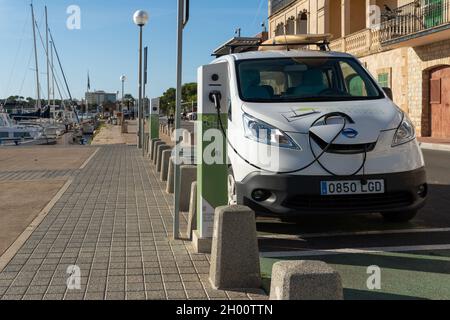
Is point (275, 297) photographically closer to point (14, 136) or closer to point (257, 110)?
point (257, 110)

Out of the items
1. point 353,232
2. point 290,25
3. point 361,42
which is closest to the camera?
point 353,232

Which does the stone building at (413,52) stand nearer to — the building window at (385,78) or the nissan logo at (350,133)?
the building window at (385,78)

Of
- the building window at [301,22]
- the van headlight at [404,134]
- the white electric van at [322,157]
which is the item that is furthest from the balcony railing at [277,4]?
the white electric van at [322,157]

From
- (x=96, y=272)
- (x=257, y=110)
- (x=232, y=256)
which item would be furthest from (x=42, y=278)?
(x=257, y=110)

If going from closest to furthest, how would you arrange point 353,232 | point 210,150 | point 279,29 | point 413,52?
point 210,150 < point 353,232 < point 413,52 < point 279,29

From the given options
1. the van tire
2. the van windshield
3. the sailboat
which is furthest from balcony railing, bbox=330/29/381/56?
the van tire

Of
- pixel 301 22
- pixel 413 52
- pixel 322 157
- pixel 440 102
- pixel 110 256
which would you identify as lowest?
pixel 110 256

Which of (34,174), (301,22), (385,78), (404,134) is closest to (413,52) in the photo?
(385,78)

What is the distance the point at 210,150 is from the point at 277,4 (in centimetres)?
4465

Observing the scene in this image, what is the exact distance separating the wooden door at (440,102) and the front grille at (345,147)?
21.0 meters

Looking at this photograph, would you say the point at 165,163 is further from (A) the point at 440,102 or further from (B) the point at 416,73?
(B) the point at 416,73

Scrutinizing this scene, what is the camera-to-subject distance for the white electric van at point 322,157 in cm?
556

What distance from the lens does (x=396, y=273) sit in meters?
4.76

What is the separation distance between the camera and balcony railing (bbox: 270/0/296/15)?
147 ft
